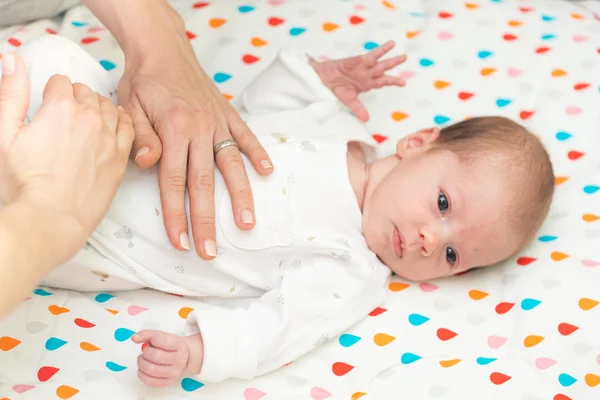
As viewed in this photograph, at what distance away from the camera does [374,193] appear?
1.40 metres

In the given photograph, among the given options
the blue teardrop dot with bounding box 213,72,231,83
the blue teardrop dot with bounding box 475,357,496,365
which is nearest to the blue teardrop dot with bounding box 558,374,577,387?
the blue teardrop dot with bounding box 475,357,496,365

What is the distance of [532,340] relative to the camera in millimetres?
1301

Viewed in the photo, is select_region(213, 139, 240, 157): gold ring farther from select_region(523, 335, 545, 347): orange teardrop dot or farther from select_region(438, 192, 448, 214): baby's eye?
select_region(523, 335, 545, 347): orange teardrop dot

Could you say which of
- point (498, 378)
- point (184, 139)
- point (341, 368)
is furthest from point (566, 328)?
point (184, 139)

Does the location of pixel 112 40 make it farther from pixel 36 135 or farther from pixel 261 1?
pixel 36 135

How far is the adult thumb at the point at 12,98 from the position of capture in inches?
34.1

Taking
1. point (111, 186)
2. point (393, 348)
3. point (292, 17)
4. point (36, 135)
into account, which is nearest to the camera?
point (36, 135)

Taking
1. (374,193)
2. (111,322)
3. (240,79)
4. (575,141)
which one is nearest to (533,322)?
(374,193)

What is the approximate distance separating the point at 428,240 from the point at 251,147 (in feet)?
1.14

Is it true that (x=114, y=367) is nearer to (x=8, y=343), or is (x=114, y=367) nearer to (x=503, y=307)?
(x=8, y=343)

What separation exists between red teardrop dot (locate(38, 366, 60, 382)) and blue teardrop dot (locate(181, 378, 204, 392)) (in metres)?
0.20

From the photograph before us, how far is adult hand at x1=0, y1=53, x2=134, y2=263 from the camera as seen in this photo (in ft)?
2.72

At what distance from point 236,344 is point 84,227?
41 cm

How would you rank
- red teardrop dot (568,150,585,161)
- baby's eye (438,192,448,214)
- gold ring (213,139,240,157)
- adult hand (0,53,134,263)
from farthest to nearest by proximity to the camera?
red teardrop dot (568,150,585,161) < baby's eye (438,192,448,214) < gold ring (213,139,240,157) < adult hand (0,53,134,263)
